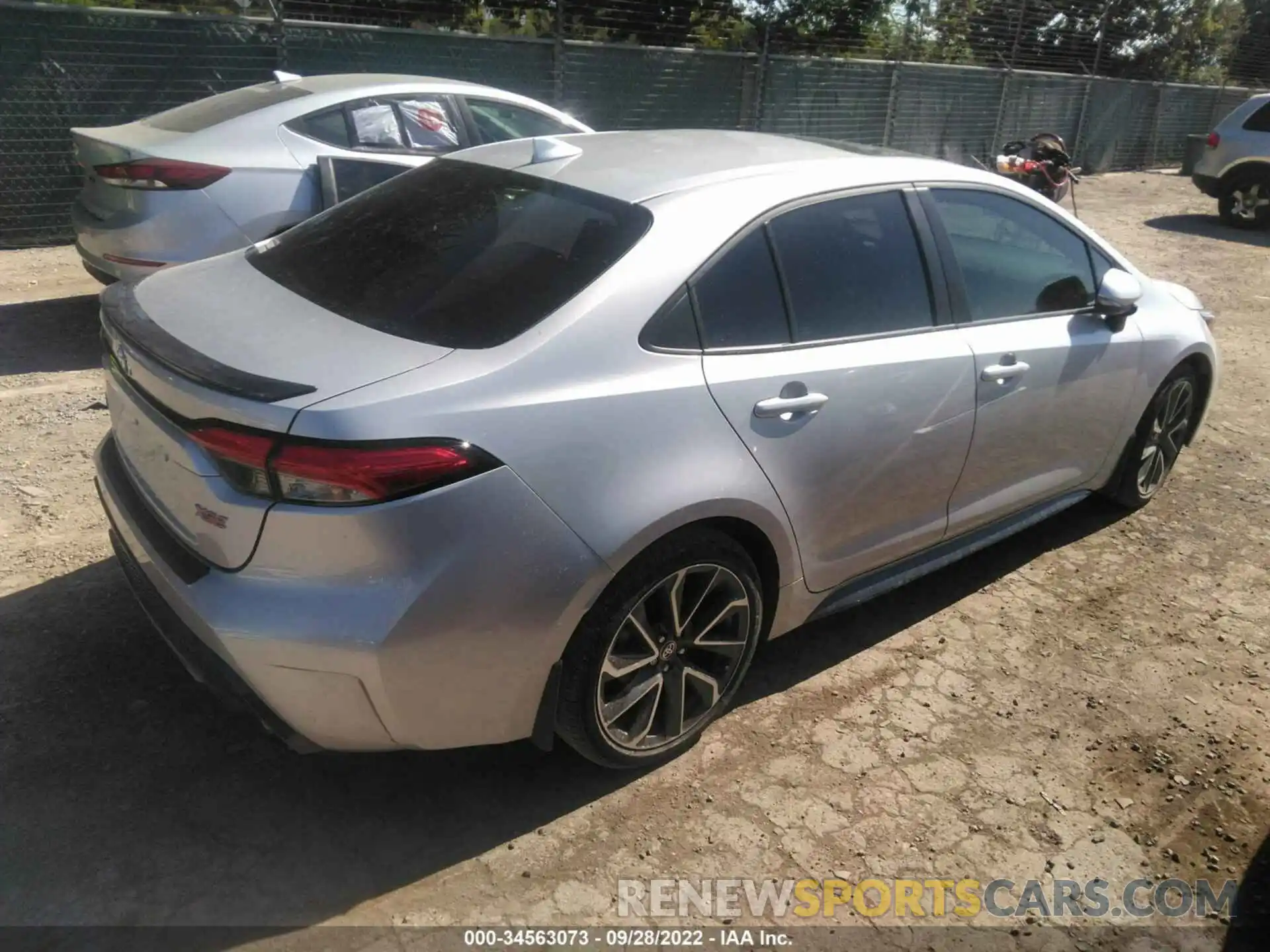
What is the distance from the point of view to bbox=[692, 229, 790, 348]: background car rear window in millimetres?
2883

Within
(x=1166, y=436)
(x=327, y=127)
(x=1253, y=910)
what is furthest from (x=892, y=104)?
(x=1253, y=910)

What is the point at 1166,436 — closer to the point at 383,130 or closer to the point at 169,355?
the point at 169,355

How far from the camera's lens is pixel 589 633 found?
262cm

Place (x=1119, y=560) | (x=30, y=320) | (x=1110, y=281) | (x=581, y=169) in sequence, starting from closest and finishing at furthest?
(x=581, y=169), (x=1110, y=281), (x=1119, y=560), (x=30, y=320)

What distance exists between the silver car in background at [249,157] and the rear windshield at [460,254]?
8.89 ft

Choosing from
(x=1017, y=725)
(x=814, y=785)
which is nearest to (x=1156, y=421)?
(x=1017, y=725)

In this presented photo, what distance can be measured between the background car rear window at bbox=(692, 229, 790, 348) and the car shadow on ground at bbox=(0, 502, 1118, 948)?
3.96ft

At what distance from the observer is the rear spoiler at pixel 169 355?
92.0 inches

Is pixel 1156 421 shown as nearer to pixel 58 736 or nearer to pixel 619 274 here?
pixel 619 274

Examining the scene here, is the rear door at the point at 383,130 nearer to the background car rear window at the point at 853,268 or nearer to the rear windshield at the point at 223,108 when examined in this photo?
the rear windshield at the point at 223,108

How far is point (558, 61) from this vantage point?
11.4m

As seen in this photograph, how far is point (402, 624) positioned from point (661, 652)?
33.0 inches

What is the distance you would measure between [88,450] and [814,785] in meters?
3.56

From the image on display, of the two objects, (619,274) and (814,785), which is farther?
(814,785)
